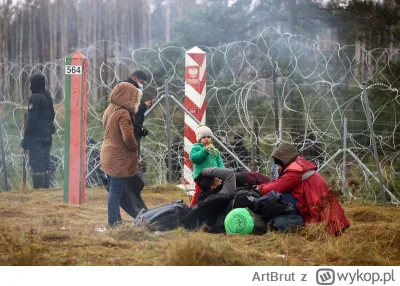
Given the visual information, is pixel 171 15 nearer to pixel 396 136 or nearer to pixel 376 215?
pixel 396 136

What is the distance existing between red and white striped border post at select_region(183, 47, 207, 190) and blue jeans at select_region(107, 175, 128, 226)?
126 inches

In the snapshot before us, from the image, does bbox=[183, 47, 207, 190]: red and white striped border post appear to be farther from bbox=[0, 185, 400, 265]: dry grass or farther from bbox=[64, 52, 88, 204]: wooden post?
bbox=[0, 185, 400, 265]: dry grass

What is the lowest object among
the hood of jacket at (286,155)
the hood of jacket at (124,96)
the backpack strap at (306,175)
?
the backpack strap at (306,175)

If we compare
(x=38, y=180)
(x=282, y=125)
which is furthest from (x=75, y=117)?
(x=282, y=125)

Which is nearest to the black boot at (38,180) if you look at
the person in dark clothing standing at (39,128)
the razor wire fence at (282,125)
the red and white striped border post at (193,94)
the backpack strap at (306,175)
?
the person in dark clothing standing at (39,128)

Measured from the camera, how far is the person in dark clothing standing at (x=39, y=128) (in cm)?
1108

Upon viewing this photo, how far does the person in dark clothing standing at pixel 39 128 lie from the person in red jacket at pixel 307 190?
16.2 feet

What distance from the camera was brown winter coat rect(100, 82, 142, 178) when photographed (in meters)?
7.43

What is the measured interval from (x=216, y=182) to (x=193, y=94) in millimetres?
3604

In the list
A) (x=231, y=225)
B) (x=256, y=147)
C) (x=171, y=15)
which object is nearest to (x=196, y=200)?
(x=231, y=225)

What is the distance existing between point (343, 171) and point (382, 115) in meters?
2.02

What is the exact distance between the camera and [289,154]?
6.96m

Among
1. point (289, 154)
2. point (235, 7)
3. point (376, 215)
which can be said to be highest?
point (235, 7)

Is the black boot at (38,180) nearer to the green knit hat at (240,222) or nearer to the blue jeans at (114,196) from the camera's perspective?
the blue jeans at (114,196)
